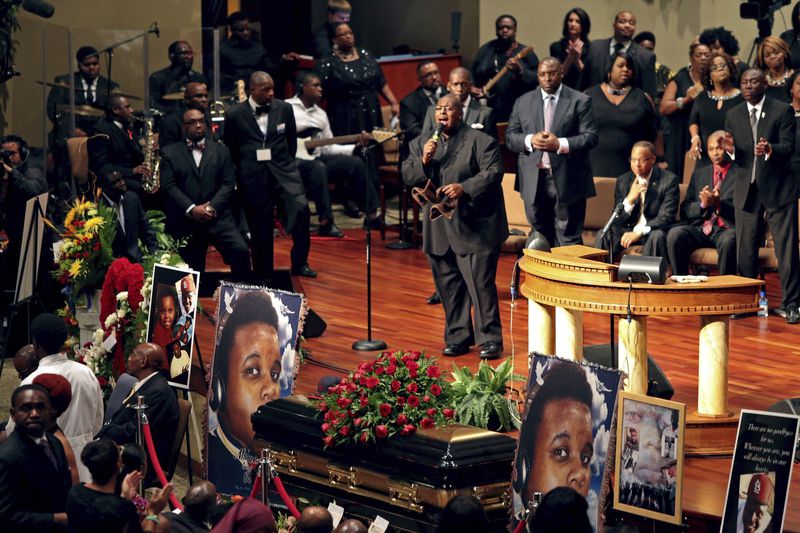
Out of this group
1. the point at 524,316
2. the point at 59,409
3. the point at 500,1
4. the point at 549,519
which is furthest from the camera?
the point at 500,1

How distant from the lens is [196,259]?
10805 millimetres

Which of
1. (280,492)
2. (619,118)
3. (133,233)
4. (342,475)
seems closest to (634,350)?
(342,475)

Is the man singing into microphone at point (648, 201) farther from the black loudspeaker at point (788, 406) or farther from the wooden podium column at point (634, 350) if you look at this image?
the wooden podium column at point (634, 350)

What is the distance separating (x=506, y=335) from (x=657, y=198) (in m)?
1.57

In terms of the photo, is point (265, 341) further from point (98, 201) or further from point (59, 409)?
point (98, 201)

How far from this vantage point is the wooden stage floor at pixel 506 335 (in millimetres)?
7895

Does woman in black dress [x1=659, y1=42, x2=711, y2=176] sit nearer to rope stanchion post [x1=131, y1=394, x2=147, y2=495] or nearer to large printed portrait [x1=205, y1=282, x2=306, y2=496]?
large printed portrait [x1=205, y1=282, x2=306, y2=496]

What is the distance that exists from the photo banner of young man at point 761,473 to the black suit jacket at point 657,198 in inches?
173

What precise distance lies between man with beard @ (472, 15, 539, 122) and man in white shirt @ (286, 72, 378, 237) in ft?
4.28

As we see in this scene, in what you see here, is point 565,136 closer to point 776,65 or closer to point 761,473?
point 776,65

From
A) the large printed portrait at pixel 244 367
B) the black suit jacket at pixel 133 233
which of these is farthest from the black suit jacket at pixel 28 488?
the black suit jacket at pixel 133 233

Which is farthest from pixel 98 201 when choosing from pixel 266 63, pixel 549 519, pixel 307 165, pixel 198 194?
pixel 549 519

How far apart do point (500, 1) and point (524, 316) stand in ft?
20.0

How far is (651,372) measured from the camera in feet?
24.7
